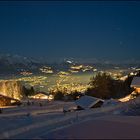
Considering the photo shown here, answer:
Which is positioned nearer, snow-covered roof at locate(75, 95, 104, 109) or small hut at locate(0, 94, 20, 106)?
snow-covered roof at locate(75, 95, 104, 109)

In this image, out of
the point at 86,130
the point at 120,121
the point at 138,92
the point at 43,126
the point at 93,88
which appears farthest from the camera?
the point at 93,88

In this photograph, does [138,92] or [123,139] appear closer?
[123,139]

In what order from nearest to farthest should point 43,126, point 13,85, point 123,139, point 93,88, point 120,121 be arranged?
1. point 123,139
2. point 120,121
3. point 43,126
4. point 13,85
5. point 93,88

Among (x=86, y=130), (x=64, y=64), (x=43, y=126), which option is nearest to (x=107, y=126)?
(x=86, y=130)

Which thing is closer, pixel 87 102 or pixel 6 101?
pixel 87 102

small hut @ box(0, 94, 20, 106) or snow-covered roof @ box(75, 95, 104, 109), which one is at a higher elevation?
snow-covered roof @ box(75, 95, 104, 109)

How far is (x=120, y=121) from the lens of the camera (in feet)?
28.1

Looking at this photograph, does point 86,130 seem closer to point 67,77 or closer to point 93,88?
point 93,88

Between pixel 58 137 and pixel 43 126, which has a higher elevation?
pixel 58 137

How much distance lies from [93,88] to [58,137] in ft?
161

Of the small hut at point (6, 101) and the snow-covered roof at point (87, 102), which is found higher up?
the snow-covered roof at point (87, 102)

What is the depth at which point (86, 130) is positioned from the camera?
750 cm

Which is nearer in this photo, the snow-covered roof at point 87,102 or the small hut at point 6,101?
the snow-covered roof at point 87,102

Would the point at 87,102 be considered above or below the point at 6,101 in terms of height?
above
